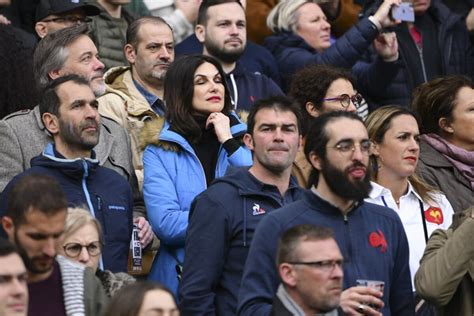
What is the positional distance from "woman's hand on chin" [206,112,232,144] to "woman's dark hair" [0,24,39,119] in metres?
1.30

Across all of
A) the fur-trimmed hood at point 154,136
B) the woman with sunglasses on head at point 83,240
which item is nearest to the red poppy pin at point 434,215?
the fur-trimmed hood at point 154,136

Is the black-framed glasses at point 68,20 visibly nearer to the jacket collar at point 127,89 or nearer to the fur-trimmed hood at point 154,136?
the jacket collar at point 127,89

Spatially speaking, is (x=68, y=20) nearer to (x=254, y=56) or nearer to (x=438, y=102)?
(x=254, y=56)

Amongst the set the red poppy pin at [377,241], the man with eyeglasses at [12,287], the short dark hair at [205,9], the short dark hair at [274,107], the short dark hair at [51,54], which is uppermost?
the short dark hair at [205,9]

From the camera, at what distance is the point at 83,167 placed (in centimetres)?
938

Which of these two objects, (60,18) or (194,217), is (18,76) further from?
(194,217)

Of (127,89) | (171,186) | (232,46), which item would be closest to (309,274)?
(171,186)

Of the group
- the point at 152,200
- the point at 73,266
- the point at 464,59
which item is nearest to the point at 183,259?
the point at 152,200

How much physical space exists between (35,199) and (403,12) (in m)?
5.64

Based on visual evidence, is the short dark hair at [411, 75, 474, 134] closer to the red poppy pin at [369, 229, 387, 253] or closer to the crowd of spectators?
the crowd of spectators

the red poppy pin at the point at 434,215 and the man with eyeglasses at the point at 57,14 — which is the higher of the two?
the man with eyeglasses at the point at 57,14

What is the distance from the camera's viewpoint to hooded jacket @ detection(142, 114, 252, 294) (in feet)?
31.9

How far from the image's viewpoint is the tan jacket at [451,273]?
8.80 m

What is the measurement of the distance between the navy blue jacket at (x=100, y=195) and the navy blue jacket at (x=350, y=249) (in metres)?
1.10
